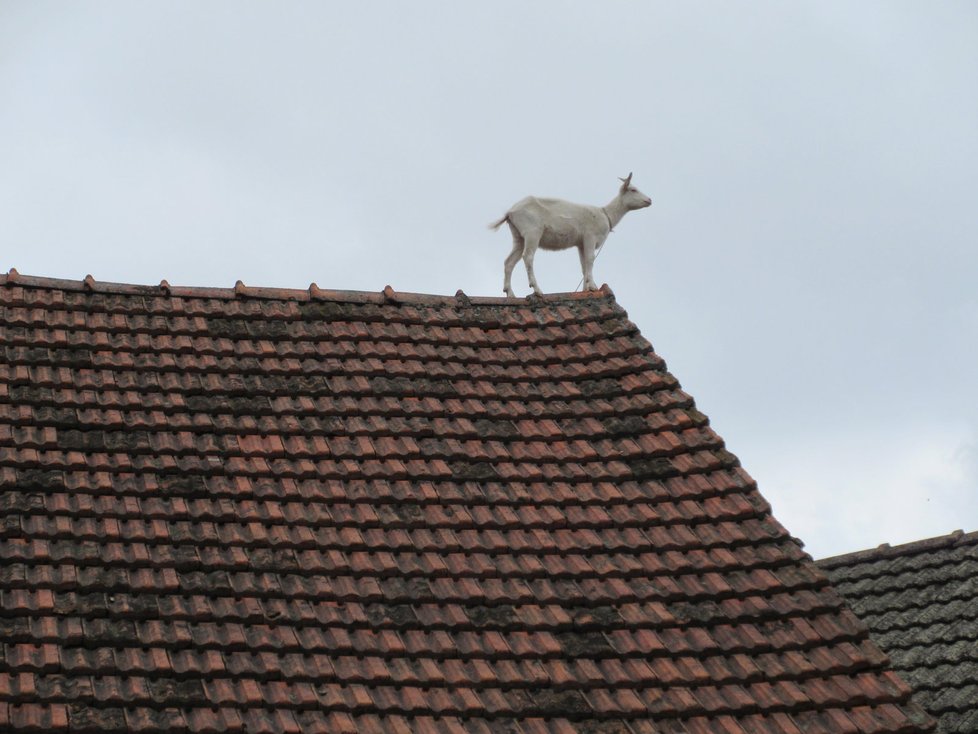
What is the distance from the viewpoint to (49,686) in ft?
24.3

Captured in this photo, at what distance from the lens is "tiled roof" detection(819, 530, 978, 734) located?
11.6 m

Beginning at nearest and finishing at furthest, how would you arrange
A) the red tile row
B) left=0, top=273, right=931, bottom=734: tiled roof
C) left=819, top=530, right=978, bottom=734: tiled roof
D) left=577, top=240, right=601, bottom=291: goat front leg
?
1. left=0, top=273, right=931, bottom=734: tiled roof
2. the red tile row
3. left=819, top=530, right=978, bottom=734: tiled roof
4. left=577, top=240, right=601, bottom=291: goat front leg

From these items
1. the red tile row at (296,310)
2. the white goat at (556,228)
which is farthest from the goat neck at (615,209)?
the red tile row at (296,310)

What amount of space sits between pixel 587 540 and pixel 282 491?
5.67 ft

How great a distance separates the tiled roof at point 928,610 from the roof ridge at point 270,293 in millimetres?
3689

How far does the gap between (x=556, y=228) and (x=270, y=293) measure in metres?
2.63

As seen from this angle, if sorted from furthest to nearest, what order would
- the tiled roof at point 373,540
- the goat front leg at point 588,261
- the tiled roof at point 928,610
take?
the goat front leg at point 588,261
the tiled roof at point 928,610
the tiled roof at point 373,540

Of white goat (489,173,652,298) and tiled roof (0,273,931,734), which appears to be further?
white goat (489,173,652,298)

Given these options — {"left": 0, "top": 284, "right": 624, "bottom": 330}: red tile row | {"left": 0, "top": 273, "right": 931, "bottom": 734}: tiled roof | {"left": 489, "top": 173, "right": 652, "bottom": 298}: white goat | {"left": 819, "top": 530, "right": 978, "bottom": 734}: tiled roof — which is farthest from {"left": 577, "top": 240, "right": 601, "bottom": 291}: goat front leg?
{"left": 819, "top": 530, "right": 978, "bottom": 734}: tiled roof

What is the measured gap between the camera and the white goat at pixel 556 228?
12.4 meters

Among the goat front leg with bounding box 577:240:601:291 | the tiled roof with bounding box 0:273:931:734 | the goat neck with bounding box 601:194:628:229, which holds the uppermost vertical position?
the goat neck with bounding box 601:194:628:229

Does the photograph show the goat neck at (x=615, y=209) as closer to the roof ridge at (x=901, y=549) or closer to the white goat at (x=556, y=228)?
the white goat at (x=556, y=228)

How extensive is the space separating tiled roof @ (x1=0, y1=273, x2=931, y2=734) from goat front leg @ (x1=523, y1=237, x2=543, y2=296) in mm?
924

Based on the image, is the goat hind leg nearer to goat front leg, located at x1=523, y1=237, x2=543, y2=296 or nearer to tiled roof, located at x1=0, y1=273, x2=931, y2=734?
goat front leg, located at x1=523, y1=237, x2=543, y2=296
